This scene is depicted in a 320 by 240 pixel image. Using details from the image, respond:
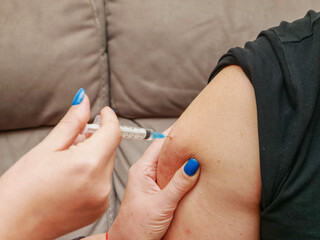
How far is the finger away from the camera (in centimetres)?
62

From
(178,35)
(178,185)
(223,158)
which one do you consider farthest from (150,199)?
(178,35)

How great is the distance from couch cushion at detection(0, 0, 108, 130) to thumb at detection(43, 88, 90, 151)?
0.67m

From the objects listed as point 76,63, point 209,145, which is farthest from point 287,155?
point 76,63

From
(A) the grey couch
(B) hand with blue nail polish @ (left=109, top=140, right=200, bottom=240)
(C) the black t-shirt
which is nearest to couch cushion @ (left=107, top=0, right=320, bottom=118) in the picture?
(A) the grey couch

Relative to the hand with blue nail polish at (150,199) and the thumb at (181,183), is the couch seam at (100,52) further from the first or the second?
the thumb at (181,183)

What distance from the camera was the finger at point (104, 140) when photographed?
24.4 inches

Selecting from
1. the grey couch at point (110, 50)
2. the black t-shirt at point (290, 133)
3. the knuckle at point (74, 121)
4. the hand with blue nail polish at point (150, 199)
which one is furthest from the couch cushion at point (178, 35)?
the knuckle at point (74, 121)

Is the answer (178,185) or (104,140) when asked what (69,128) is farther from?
(178,185)

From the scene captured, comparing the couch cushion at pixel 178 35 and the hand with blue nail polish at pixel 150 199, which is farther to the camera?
the couch cushion at pixel 178 35

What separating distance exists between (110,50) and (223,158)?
0.84 m

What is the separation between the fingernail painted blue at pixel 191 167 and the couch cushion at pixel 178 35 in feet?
2.18

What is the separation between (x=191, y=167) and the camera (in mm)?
741

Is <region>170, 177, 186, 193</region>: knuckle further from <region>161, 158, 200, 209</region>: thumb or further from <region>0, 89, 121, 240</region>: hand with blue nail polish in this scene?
<region>0, 89, 121, 240</region>: hand with blue nail polish

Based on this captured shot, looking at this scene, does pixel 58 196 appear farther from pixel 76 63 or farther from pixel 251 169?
pixel 76 63
